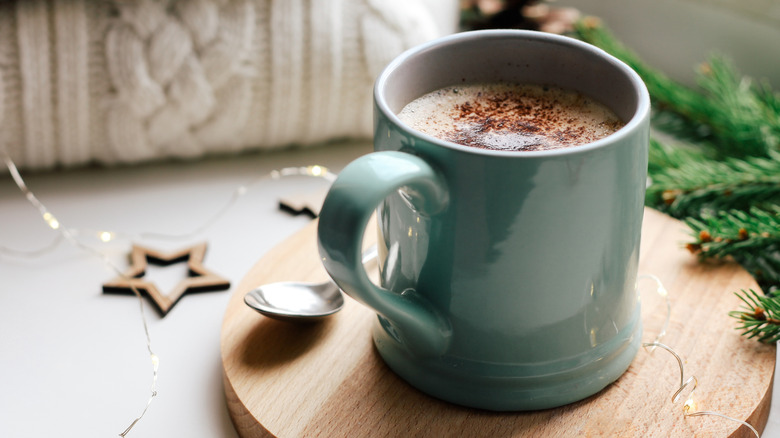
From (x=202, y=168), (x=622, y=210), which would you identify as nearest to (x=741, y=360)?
(x=622, y=210)

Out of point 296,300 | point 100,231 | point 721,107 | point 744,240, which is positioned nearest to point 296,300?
point 296,300

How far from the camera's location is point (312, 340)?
59 centimetres

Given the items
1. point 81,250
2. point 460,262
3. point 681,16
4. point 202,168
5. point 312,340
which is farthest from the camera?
point 681,16

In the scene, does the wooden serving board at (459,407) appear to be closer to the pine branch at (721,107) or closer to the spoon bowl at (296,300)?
the spoon bowl at (296,300)

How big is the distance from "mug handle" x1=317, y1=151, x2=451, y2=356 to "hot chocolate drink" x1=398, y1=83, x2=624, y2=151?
9 cm

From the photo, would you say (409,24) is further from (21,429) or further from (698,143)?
(21,429)

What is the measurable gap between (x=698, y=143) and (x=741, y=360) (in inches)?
15.9

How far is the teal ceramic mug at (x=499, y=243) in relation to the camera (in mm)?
440

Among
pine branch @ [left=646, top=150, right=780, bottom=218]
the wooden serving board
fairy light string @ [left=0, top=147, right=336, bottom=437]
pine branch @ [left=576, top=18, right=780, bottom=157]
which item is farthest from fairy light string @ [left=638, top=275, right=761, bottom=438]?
fairy light string @ [left=0, top=147, right=336, bottom=437]

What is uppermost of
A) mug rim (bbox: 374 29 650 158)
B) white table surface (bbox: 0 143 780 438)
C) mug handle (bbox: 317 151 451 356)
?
mug rim (bbox: 374 29 650 158)

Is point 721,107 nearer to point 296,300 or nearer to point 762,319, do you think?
point 762,319

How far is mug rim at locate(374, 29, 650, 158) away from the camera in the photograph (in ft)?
A: 1.43

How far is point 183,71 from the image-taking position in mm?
782

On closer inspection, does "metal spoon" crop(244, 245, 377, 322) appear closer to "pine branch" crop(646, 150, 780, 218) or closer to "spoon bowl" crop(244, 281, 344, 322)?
"spoon bowl" crop(244, 281, 344, 322)
